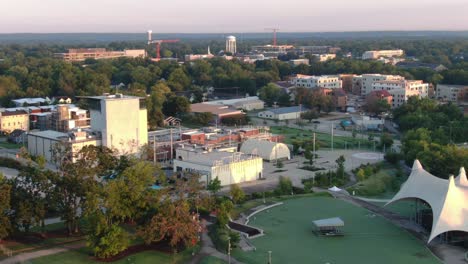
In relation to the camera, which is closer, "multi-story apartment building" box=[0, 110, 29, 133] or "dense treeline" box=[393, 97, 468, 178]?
"dense treeline" box=[393, 97, 468, 178]

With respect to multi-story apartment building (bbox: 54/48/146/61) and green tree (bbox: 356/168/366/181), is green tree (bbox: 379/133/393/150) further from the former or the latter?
multi-story apartment building (bbox: 54/48/146/61)

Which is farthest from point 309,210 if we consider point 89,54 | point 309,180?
point 89,54

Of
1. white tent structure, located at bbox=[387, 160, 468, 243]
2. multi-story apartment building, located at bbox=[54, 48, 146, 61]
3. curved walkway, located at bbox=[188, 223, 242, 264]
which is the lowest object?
curved walkway, located at bbox=[188, 223, 242, 264]

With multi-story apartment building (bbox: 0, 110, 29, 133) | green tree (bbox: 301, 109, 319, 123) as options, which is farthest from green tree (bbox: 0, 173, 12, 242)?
green tree (bbox: 301, 109, 319, 123)

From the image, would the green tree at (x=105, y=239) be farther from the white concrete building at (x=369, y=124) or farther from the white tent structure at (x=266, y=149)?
the white concrete building at (x=369, y=124)

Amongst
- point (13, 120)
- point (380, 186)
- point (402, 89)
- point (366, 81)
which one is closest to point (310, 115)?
point (402, 89)

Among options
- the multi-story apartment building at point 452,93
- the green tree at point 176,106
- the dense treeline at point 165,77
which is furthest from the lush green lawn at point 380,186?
the multi-story apartment building at point 452,93
